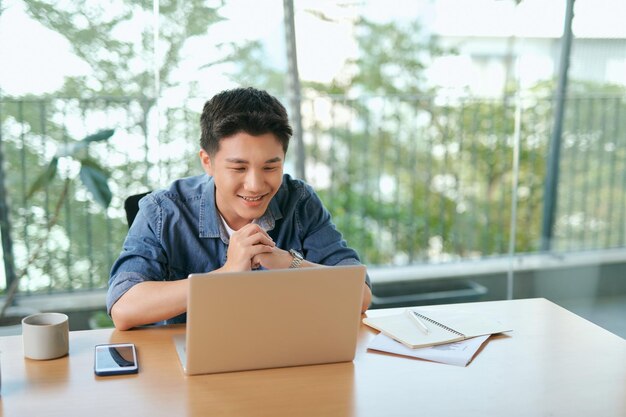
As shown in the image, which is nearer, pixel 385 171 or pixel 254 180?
pixel 254 180

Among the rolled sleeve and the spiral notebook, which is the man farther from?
the spiral notebook

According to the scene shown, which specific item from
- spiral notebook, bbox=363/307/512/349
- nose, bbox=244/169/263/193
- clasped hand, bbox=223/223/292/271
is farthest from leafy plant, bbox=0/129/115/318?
spiral notebook, bbox=363/307/512/349

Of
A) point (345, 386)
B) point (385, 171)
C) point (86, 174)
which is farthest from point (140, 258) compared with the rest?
point (385, 171)

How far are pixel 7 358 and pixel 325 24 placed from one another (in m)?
2.36

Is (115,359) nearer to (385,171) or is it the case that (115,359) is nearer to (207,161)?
(207,161)

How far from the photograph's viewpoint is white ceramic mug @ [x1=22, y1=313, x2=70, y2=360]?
137 centimetres

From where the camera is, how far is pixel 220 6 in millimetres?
3111

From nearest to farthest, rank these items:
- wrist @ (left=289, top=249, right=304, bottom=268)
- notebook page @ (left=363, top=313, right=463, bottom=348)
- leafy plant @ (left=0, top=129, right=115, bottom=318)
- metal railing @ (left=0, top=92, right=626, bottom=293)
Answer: notebook page @ (left=363, top=313, right=463, bottom=348) → wrist @ (left=289, top=249, right=304, bottom=268) → leafy plant @ (left=0, top=129, right=115, bottom=318) → metal railing @ (left=0, top=92, right=626, bottom=293)

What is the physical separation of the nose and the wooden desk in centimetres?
40

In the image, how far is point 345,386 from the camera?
126cm

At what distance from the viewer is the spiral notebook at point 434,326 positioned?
1.49 m

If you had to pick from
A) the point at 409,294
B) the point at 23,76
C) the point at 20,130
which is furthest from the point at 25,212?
the point at 409,294

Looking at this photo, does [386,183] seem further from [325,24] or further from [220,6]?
[220,6]

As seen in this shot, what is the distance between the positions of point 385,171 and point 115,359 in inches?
96.7
